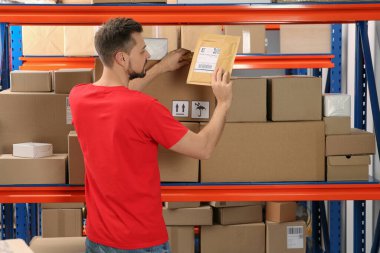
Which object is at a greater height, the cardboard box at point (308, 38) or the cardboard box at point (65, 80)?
the cardboard box at point (308, 38)

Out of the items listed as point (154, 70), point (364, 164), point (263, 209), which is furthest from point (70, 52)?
point (364, 164)

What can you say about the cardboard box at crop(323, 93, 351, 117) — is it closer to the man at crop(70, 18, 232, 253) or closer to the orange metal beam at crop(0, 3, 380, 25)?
the orange metal beam at crop(0, 3, 380, 25)

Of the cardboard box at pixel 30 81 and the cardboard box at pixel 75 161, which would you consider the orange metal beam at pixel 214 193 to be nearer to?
the cardboard box at pixel 75 161

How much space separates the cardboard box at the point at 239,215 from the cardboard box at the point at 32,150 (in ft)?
4.74

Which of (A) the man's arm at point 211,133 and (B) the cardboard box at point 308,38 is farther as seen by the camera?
(B) the cardboard box at point 308,38

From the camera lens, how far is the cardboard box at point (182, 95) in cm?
371

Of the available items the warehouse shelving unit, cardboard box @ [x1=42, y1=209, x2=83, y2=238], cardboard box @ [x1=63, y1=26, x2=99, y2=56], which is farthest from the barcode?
cardboard box @ [x1=63, y1=26, x2=99, y2=56]

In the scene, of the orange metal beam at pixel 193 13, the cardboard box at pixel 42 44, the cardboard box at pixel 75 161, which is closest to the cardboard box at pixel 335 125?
the orange metal beam at pixel 193 13

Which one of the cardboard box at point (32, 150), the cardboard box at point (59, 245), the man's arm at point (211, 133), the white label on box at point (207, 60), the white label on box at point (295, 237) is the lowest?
the white label on box at point (295, 237)

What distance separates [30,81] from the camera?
12.8ft

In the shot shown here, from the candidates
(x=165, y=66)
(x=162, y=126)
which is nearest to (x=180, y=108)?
(x=165, y=66)

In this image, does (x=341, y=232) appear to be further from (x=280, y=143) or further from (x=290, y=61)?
(x=280, y=143)

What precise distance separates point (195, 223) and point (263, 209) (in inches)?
20.8

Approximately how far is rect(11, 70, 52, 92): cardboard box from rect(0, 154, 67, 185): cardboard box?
1.35ft
